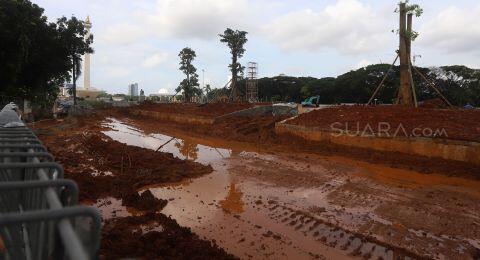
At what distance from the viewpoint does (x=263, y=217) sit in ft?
21.3

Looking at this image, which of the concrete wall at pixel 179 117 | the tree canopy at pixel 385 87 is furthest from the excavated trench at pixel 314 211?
the tree canopy at pixel 385 87

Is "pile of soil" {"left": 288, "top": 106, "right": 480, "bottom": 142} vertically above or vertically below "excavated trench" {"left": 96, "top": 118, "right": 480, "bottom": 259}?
above

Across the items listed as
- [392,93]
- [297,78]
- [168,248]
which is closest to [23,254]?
[168,248]

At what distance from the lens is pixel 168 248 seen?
16.0ft

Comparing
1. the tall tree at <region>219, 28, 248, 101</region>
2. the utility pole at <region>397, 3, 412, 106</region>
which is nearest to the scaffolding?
the tall tree at <region>219, 28, 248, 101</region>

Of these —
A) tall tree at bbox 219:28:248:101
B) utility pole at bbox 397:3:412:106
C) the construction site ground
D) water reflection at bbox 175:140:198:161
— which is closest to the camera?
the construction site ground

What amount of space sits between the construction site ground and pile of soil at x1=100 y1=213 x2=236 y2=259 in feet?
0.05

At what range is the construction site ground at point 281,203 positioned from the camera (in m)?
5.16

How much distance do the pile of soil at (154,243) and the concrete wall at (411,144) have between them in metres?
8.14

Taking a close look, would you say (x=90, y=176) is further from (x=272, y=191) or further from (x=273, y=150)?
(x=273, y=150)

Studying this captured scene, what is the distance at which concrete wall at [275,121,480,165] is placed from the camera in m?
10.1

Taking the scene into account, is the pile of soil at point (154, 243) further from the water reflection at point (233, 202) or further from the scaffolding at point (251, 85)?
the scaffolding at point (251, 85)

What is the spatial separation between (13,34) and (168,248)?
12.7 m

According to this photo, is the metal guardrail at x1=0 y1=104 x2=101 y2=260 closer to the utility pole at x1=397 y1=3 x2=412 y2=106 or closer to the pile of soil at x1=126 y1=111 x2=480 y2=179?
the pile of soil at x1=126 y1=111 x2=480 y2=179
